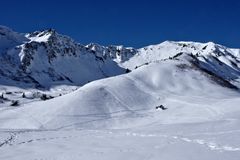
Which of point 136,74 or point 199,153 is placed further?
point 136,74

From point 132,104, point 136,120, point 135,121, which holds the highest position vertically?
point 132,104

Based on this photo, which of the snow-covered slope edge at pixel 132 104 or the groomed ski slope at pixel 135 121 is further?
the snow-covered slope edge at pixel 132 104

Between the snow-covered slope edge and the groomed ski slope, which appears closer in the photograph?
the groomed ski slope

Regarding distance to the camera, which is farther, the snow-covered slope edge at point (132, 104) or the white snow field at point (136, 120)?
the snow-covered slope edge at point (132, 104)

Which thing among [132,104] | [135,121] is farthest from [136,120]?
[132,104]

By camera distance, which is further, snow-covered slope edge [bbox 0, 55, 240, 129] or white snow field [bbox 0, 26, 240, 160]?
snow-covered slope edge [bbox 0, 55, 240, 129]

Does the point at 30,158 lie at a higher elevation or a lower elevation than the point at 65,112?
lower

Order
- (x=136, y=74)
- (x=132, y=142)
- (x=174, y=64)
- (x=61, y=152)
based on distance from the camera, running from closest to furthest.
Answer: (x=61, y=152), (x=132, y=142), (x=136, y=74), (x=174, y=64)

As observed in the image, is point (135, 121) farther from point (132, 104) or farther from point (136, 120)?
point (132, 104)

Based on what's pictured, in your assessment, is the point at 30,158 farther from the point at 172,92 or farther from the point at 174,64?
the point at 174,64

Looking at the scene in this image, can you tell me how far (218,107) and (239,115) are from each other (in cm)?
1286

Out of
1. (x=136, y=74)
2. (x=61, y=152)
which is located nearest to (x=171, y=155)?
(x=61, y=152)

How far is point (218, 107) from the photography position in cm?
5894

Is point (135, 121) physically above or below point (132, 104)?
below
